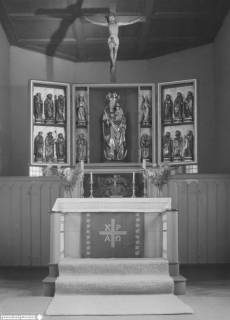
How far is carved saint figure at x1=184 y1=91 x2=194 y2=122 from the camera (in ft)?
32.9

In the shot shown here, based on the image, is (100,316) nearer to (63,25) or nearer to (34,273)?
(34,273)

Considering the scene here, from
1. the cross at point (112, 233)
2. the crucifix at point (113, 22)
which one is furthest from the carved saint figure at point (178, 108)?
the cross at point (112, 233)

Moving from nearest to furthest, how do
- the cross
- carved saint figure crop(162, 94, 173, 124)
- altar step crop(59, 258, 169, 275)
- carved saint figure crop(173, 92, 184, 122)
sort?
altar step crop(59, 258, 169, 275) → the cross → carved saint figure crop(173, 92, 184, 122) → carved saint figure crop(162, 94, 173, 124)

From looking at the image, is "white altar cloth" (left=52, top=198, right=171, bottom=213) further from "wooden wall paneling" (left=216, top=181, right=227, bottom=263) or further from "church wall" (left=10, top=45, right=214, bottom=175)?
"church wall" (left=10, top=45, right=214, bottom=175)

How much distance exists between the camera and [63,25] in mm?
10297

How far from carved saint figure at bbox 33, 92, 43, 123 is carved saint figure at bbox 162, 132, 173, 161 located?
2.07 metres

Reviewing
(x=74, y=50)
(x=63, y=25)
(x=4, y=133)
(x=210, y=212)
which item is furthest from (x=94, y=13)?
(x=210, y=212)

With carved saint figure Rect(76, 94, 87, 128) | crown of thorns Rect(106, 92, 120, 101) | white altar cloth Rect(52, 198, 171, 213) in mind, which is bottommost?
white altar cloth Rect(52, 198, 171, 213)

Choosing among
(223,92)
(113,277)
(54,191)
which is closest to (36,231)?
(54,191)

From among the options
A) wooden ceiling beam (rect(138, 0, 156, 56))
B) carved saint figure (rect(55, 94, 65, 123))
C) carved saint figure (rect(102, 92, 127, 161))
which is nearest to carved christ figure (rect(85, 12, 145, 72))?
wooden ceiling beam (rect(138, 0, 156, 56))

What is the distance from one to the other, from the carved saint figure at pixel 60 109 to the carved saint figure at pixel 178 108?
6.08ft

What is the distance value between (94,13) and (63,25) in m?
0.74

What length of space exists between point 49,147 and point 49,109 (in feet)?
2.08

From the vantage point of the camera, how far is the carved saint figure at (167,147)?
10.2 metres
